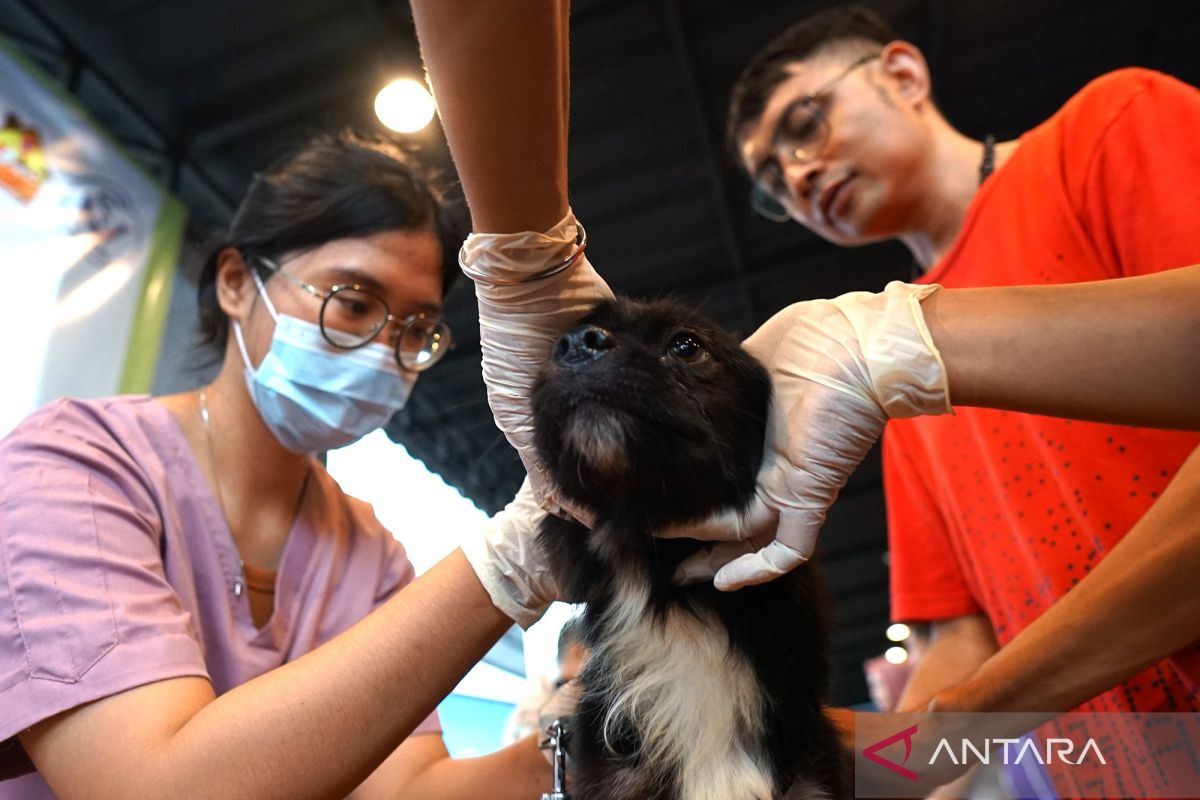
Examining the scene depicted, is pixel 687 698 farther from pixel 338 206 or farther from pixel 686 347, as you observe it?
pixel 338 206

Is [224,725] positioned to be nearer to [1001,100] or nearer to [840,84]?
[840,84]

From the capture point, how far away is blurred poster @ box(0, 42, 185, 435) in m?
2.88

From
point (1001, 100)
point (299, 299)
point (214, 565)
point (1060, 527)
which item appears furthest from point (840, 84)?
point (1001, 100)

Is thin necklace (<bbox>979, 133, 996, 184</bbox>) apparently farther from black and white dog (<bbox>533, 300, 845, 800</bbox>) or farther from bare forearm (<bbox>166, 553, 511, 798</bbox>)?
bare forearm (<bbox>166, 553, 511, 798</bbox>)

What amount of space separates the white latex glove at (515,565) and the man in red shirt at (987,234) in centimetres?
84

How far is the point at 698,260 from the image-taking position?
2203 mm

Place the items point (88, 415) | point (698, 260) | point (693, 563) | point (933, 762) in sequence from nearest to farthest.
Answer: point (693, 563) → point (933, 762) → point (88, 415) → point (698, 260)

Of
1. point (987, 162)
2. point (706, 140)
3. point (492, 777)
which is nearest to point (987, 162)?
point (987, 162)

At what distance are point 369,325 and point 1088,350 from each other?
1400mm

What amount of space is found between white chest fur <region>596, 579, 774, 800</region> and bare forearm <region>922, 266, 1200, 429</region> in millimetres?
494

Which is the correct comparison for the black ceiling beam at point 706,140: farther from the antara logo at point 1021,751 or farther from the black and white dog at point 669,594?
the antara logo at point 1021,751

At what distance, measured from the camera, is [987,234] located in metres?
1.90

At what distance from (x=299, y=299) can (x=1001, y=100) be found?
3683mm

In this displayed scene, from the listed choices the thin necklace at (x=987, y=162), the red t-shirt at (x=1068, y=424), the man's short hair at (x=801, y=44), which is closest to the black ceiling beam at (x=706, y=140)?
the man's short hair at (x=801, y=44)
